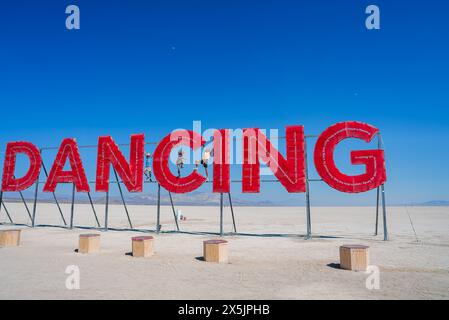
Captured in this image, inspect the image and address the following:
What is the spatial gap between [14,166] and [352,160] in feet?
76.5

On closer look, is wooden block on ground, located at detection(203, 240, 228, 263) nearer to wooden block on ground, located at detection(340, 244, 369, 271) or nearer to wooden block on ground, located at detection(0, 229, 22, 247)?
wooden block on ground, located at detection(340, 244, 369, 271)

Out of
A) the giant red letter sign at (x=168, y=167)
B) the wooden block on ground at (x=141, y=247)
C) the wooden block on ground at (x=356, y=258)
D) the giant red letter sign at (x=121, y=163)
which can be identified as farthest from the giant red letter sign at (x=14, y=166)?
the wooden block on ground at (x=356, y=258)

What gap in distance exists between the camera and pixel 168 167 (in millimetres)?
21234

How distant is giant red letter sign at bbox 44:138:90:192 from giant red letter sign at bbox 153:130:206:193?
5386mm

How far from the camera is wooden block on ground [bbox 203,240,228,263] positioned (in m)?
12.0

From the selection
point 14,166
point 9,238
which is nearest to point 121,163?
point 9,238

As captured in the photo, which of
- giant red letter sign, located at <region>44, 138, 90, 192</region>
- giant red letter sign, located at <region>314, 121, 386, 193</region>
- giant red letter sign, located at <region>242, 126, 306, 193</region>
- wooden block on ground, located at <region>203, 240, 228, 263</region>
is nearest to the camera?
wooden block on ground, located at <region>203, 240, 228, 263</region>

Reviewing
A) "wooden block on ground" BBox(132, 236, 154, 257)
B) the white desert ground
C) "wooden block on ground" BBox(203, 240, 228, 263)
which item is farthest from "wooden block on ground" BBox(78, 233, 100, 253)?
"wooden block on ground" BBox(203, 240, 228, 263)

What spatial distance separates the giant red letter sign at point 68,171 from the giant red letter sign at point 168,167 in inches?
212

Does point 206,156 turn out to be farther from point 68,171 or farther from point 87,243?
point 68,171

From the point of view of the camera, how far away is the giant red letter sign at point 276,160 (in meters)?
18.6

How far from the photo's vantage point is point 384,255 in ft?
44.4

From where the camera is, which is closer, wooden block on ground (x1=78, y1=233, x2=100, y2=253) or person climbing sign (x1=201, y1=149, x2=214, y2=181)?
wooden block on ground (x1=78, y1=233, x2=100, y2=253)

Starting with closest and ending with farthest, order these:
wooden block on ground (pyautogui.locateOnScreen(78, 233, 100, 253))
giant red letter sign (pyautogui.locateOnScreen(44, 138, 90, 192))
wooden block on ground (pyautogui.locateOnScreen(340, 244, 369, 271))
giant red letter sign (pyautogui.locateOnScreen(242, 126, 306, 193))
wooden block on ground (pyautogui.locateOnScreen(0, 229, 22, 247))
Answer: wooden block on ground (pyautogui.locateOnScreen(340, 244, 369, 271)), wooden block on ground (pyautogui.locateOnScreen(78, 233, 100, 253)), wooden block on ground (pyautogui.locateOnScreen(0, 229, 22, 247)), giant red letter sign (pyautogui.locateOnScreen(242, 126, 306, 193)), giant red letter sign (pyautogui.locateOnScreen(44, 138, 90, 192))
